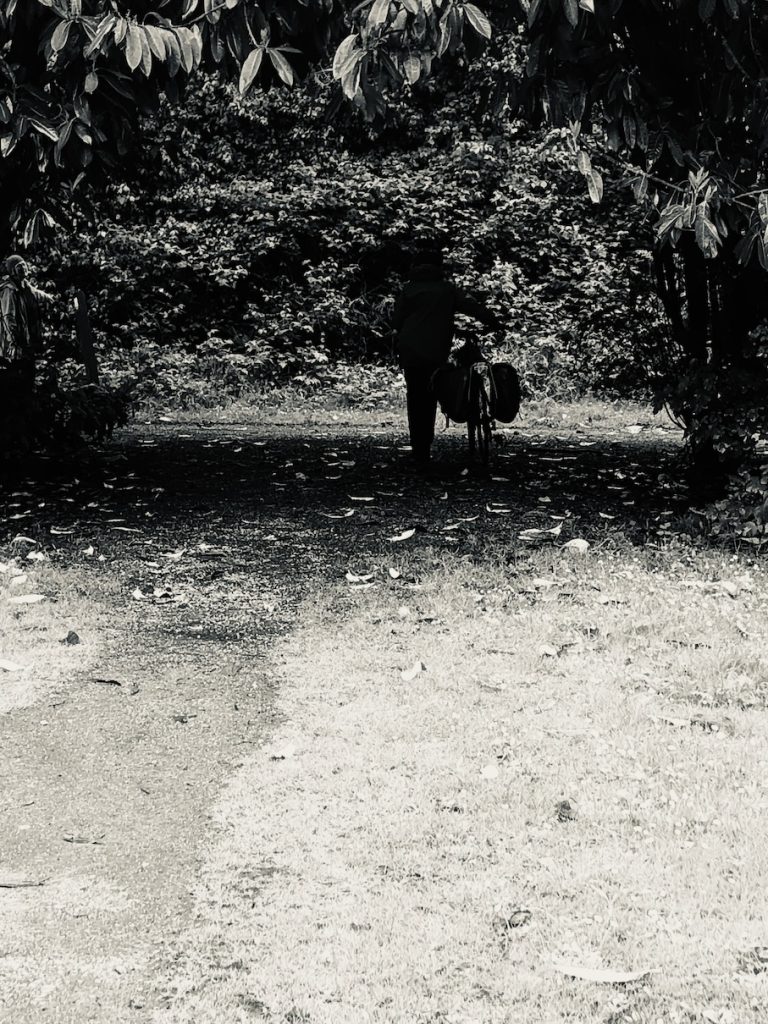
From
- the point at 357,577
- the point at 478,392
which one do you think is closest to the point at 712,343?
the point at 478,392

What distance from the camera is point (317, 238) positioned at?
19859 mm

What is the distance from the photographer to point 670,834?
12.3 ft

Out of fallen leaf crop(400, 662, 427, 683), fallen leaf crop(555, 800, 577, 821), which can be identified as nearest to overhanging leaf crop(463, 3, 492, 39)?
fallen leaf crop(400, 662, 427, 683)

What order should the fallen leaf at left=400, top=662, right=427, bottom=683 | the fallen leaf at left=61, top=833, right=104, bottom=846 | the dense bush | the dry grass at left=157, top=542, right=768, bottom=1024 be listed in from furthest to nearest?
the dense bush → the fallen leaf at left=400, top=662, right=427, bottom=683 → the fallen leaf at left=61, top=833, right=104, bottom=846 → the dry grass at left=157, top=542, right=768, bottom=1024

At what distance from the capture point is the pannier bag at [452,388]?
10445 millimetres

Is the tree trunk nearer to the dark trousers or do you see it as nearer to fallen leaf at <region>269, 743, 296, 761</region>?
the dark trousers

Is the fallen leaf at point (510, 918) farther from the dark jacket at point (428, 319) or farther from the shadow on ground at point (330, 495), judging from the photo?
the dark jacket at point (428, 319)

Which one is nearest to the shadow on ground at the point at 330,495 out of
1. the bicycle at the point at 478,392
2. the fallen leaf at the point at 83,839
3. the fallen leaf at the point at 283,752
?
the bicycle at the point at 478,392

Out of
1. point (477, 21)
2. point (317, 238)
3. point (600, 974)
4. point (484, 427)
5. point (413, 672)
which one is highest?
point (317, 238)

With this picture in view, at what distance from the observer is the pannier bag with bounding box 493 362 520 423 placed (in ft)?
34.4

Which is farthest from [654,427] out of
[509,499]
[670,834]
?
[670,834]

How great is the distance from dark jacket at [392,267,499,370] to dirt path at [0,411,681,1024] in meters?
1.04

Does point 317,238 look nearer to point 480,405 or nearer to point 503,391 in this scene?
point 480,405

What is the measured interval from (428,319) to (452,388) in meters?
0.65
